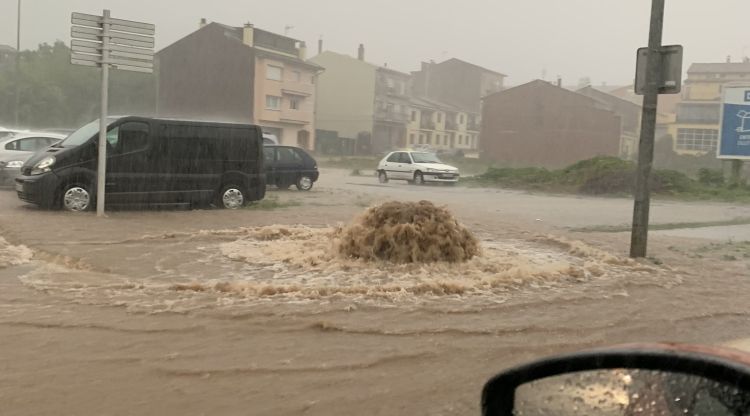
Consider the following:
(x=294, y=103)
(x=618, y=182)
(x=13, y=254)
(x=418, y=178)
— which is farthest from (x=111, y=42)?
(x=294, y=103)

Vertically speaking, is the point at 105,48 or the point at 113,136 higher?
the point at 105,48

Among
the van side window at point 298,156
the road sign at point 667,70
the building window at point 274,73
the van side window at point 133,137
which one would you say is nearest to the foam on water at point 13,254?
the van side window at point 133,137

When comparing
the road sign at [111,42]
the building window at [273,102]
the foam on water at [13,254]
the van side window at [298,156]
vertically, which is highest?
the building window at [273,102]

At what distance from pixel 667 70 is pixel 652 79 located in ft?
0.76

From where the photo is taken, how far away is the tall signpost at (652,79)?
979cm

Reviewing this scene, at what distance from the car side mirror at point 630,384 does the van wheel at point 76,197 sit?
1338 cm

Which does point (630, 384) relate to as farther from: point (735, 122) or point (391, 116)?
point (391, 116)

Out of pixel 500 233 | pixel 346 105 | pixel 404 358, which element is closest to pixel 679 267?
pixel 500 233

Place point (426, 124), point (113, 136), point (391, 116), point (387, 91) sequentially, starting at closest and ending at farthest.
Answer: point (113, 136)
point (391, 116)
point (387, 91)
point (426, 124)

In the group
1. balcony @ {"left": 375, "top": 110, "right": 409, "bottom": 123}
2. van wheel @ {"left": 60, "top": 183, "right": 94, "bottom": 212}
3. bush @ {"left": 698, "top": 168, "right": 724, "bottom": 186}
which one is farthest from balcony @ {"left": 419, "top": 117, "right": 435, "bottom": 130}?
van wheel @ {"left": 60, "top": 183, "right": 94, "bottom": 212}

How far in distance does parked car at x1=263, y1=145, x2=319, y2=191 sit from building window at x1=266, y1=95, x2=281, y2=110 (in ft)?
123

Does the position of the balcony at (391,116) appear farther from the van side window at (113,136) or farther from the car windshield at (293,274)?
the van side window at (113,136)

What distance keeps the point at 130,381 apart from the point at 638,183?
25.5 ft

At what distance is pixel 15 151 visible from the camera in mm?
19375
